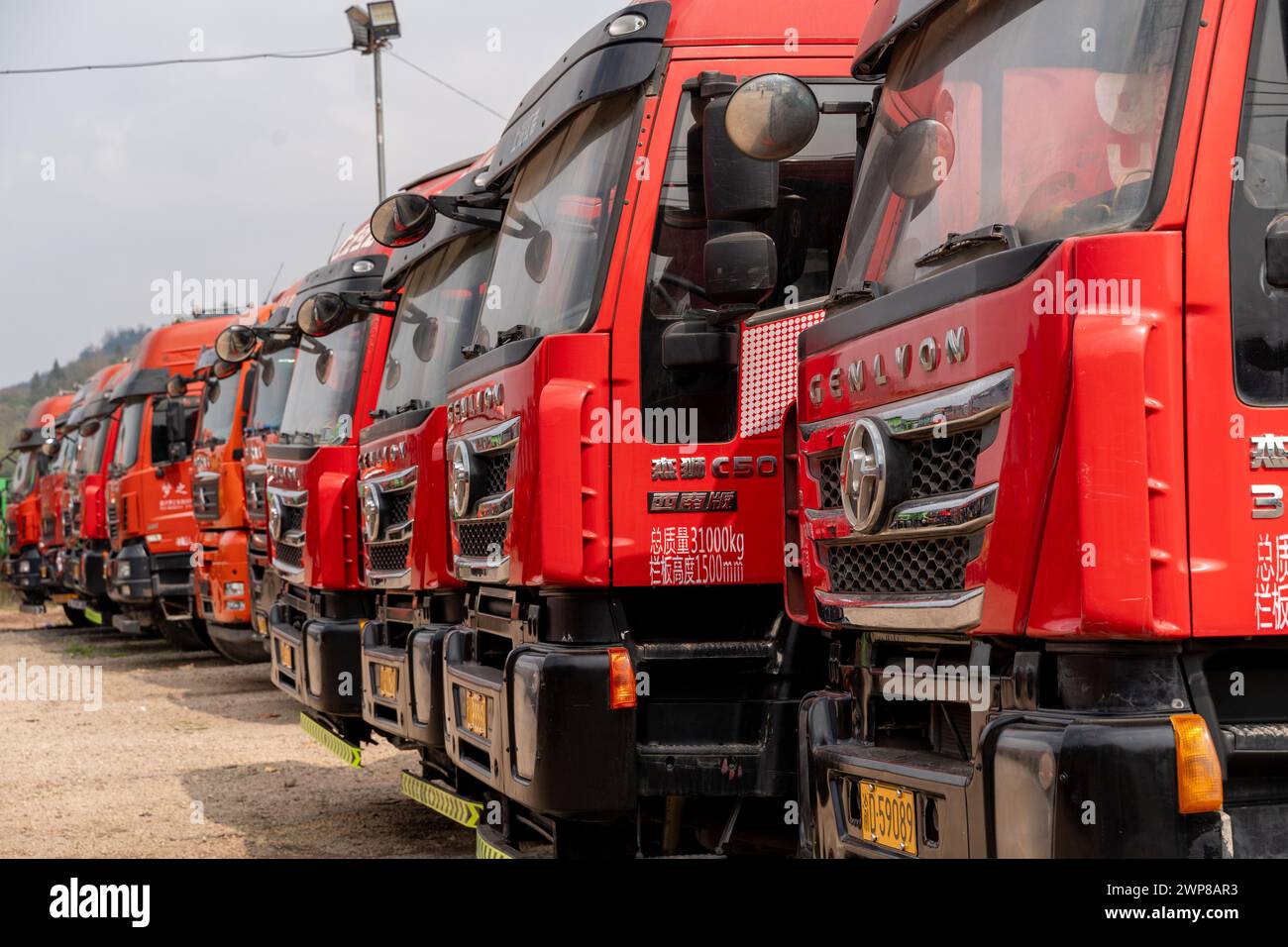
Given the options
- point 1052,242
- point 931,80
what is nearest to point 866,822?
point 1052,242

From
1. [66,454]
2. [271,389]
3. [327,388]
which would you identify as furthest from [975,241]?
[66,454]

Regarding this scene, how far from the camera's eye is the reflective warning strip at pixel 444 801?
6.06 m

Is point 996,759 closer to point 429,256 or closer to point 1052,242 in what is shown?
point 1052,242

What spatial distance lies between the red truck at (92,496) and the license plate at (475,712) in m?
13.8

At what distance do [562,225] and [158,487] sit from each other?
1202cm

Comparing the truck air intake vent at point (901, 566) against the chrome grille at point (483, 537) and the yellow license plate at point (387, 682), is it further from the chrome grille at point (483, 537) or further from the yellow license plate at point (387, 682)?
the yellow license plate at point (387, 682)

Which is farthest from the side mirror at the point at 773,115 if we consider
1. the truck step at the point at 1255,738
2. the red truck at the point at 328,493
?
the red truck at the point at 328,493

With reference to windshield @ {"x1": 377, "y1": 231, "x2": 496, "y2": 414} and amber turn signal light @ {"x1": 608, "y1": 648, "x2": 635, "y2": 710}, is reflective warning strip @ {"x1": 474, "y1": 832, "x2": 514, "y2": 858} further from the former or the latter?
windshield @ {"x1": 377, "y1": 231, "x2": 496, "y2": 414}

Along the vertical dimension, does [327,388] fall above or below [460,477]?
above

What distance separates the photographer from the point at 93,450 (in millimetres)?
21109

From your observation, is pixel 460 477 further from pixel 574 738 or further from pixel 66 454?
pixel 66 454

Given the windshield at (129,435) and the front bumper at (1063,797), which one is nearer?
the front bumper at (1063,797)

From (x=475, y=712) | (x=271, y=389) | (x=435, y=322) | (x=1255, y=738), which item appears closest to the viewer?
(x=1255, y=738)

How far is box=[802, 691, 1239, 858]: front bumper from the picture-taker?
271 centimetres
